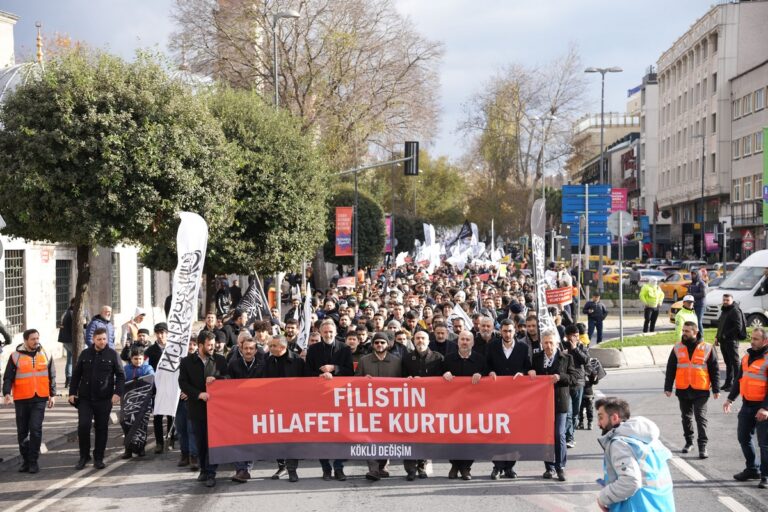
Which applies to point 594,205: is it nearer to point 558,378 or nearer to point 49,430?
point 49,430

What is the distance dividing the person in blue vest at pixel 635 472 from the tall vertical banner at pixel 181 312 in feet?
21.9

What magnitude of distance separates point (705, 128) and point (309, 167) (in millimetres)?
53026

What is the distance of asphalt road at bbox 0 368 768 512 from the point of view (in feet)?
30.3

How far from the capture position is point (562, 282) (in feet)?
94.2

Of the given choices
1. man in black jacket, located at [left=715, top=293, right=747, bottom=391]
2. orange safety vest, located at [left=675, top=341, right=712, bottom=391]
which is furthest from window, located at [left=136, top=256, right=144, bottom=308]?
orange safety vest, located at [left=675, top=341, right=712, bottom=391]

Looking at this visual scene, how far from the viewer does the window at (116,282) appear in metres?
28.6

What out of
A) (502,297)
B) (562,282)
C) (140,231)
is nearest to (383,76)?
(562,282)

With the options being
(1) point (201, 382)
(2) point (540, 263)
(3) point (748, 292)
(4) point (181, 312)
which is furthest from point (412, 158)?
(1) point (201, 382)

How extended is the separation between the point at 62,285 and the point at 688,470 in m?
18.9

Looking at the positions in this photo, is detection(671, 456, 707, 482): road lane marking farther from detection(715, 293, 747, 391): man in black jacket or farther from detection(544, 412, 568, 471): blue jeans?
detection(715, 293, 747, 391): man in black jacket

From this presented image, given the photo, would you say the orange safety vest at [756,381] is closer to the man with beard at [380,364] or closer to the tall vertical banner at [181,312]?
the man with beard at [380,364]

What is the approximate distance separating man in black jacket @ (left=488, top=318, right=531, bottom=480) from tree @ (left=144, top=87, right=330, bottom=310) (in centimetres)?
1287

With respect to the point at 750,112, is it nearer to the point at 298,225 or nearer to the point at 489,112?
the point at 489,112

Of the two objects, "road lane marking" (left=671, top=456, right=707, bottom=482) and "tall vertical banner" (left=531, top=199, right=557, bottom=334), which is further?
"tall vertical banner" (left=531, top=199, right=557, bottom=334)
